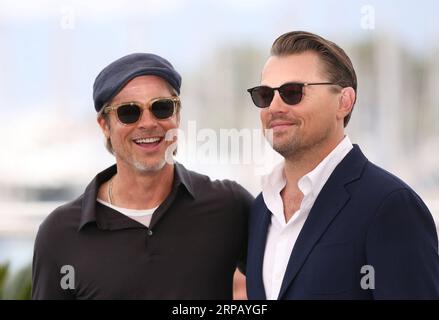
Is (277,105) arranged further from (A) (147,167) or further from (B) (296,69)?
(A) (147,167)

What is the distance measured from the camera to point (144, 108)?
234cm

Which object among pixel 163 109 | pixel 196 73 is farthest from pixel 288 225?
pixel 196 73

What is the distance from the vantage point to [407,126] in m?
10.0

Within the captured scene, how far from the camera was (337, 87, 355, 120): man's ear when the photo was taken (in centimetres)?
222

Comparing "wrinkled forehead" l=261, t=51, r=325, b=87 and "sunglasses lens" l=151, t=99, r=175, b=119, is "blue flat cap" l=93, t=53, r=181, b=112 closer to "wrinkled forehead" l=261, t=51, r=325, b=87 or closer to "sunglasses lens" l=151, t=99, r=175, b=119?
"sunglasses lens" l=151, t=99, r=175, b=119

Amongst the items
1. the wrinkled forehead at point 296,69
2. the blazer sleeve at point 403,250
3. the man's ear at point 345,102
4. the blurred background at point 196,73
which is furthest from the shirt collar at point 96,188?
the blurred background at point 196,73

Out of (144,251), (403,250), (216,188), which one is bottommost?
(403,250)

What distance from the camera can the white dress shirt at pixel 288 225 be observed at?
6.83 feet

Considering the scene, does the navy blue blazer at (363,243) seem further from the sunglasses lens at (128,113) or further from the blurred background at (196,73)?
the blurred background at (196,73)

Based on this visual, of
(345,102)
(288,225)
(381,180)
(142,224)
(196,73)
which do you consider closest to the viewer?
(381,180)

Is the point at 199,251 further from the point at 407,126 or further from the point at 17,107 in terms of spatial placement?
the point at 407,126

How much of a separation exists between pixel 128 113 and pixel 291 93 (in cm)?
60

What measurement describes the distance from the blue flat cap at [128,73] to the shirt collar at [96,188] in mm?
312

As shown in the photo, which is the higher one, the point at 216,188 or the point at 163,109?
the point at 163,109
